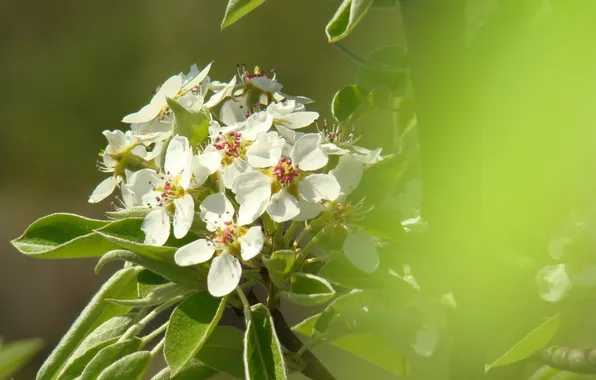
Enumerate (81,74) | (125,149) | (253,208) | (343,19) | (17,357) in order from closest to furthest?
(343,19) → (253,208) → (125,149) → (17,357) → (81,74)

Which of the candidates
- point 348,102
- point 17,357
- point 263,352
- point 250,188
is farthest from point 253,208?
point 17,357

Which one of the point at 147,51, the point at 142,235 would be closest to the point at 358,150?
the point at 142,235

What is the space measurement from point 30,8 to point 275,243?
4687mm

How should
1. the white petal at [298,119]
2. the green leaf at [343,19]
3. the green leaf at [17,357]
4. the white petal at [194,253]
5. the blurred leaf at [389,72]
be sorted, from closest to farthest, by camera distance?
the green leaf at [343,19], the white petal at [194,253], the white petal at [298,119], the blurred leaf at [389,72], the green leaf at [17,357]

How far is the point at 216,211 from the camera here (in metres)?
0.73

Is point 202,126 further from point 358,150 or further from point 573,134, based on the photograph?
point 573,134

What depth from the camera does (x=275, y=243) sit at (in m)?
0.77

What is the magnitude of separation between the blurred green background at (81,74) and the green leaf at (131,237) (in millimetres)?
3321

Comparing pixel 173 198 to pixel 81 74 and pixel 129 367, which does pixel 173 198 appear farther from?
pixel 81 74

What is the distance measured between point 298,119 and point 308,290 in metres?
0.17

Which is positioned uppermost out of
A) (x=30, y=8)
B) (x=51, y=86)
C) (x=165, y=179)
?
(x=30, y=8)

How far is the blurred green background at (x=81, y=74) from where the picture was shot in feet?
13.9

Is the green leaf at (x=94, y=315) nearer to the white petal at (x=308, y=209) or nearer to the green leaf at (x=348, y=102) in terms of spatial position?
the white petal at (x=308, y=209)

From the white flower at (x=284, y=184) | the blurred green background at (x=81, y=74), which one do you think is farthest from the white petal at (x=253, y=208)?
the blurred green background at (x=81, y=74)
